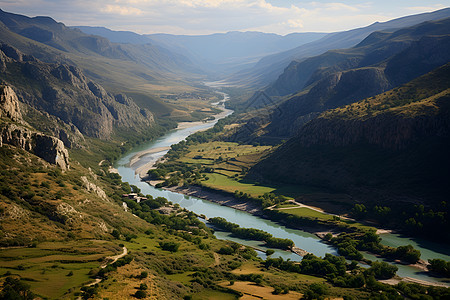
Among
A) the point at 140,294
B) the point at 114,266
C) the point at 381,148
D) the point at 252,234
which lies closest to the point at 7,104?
the point at 114,266

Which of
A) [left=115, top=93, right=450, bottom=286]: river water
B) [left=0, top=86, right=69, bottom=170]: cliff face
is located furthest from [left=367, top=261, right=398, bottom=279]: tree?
[left=0, top=86, right=69, bottom=170]: cliff face

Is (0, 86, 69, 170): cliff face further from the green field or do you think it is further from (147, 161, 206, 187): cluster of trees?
the green field

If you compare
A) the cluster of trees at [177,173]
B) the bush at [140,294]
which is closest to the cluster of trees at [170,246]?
the bush at [140,294]

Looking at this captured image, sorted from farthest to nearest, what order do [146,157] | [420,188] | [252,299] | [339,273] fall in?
[146,157], [420,188], [339,273], [252,299]

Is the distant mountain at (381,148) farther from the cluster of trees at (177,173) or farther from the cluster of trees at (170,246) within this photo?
the cluster of trees at (170,246)

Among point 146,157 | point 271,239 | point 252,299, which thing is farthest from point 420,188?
point 146,157

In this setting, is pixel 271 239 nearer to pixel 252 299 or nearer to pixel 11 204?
pixel 252 299
